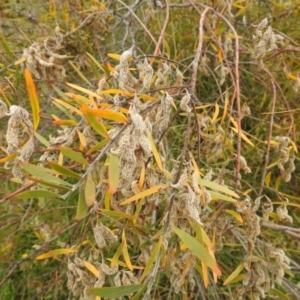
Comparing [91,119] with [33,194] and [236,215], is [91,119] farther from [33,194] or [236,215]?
[236,215]

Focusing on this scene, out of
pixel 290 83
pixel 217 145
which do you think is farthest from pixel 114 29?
pixel 217 145

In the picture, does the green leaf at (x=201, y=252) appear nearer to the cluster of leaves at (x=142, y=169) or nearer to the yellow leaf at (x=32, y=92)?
the cluster of leaves at (x=142, y=169)

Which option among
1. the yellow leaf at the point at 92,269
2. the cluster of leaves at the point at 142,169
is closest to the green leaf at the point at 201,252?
the cluster of leaves at the point at 142,169

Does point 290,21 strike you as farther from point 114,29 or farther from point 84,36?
point 84,36

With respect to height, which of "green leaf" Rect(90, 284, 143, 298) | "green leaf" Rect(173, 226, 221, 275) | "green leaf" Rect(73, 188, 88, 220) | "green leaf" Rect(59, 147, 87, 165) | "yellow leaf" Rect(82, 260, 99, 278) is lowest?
"yellow leaf" Rect(82, 260, 99, 278)

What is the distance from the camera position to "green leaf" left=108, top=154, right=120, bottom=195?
50cm

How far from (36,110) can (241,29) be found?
1.26 metres

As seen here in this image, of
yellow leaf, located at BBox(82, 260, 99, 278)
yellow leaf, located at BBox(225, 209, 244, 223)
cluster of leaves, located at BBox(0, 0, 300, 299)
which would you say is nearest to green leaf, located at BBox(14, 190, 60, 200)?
cluster of leaves, located at BBox(0, 0, 300, 299)

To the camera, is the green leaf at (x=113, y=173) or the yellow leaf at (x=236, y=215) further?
the yellow leaf at (x=236, y=215)

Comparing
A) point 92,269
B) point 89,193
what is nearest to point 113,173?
point 89,193

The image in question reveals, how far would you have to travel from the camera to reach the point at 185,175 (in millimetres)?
596

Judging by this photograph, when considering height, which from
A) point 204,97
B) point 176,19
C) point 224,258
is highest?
point 176,19

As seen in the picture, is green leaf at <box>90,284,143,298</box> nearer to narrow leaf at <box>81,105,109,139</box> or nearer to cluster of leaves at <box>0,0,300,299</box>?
cluster of leaves at <box>0,0,300,299</box>

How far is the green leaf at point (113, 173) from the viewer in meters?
0.50
